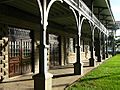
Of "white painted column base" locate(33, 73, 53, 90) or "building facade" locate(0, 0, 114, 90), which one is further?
"building facade" locate(0, 0, 114, 90)

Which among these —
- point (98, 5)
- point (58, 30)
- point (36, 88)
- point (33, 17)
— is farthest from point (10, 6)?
point (98, 5)

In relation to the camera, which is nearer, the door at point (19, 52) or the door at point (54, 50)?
the door at point (19, 52)

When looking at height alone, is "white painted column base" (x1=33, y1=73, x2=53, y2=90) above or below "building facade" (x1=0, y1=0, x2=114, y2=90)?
below

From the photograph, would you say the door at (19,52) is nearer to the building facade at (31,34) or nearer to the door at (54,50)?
the building facade at (31,34)

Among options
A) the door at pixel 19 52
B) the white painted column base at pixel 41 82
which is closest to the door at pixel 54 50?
the door at pixel 19 52

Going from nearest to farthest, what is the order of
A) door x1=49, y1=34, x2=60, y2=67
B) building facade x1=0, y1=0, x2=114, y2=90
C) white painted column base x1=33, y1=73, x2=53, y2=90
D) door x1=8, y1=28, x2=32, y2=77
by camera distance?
white painted column base x1=33, y1=73, x2=53, y2=90 < building facade x1=0, y1=0, x2=114, y2=90 < door x1=8, y1=28, x2=32, y2=77 < door x1=49, y1=34, x2=60, y2=67

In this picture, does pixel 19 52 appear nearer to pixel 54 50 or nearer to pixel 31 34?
pixel 31 34

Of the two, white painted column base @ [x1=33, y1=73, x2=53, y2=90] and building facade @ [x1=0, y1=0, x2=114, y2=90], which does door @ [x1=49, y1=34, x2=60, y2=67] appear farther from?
white painted column base @ [x1=33, y1=73, x2=53, y2=90]

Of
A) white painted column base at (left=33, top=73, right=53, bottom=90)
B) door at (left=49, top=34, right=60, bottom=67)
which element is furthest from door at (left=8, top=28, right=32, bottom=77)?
white painted column base at (left=33, top=73, right=53, bottom=90)

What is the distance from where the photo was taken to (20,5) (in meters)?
14.2

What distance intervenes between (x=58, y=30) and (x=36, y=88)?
12925 millimetres

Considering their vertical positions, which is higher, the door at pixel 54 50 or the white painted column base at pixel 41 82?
the door at pixel 54 50

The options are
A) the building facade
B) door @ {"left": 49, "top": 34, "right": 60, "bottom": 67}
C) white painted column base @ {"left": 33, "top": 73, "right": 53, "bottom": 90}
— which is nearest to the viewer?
white painted column base @ {"left": 33, "top": 73, "right": 53, "bottom": 90}

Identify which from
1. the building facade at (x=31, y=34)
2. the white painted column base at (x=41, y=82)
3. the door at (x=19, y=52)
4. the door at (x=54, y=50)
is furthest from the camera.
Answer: the door at (x=54, y=50)
